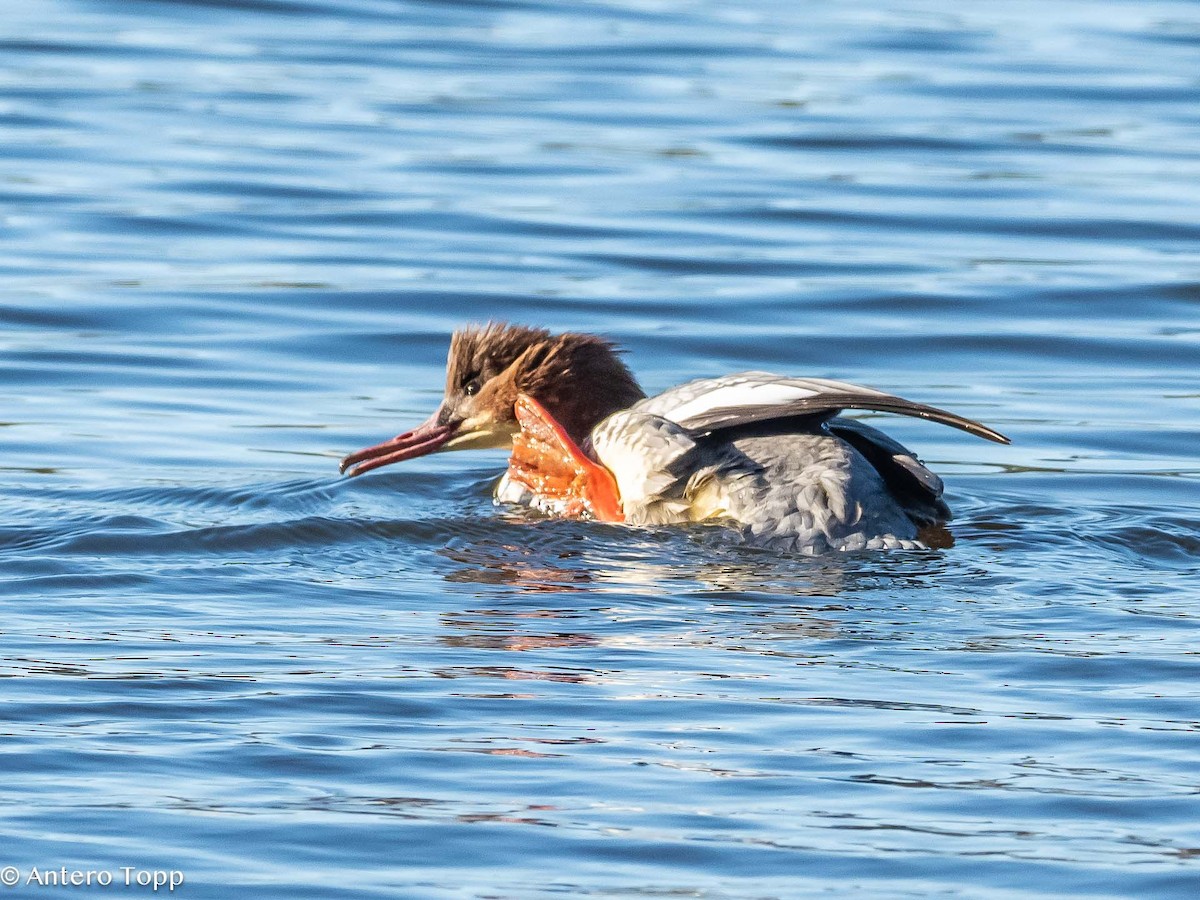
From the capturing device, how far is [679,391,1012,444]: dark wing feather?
247 inches

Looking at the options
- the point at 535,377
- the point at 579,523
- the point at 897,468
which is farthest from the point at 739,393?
the point at 535,377

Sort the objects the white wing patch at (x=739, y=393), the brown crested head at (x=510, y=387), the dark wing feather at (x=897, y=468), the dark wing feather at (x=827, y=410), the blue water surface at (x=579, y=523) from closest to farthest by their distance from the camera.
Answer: the blue water surface at (x=579, y=523), the dark wing feather at (x=827, y=410), the white wing patch at (x=739, y=393), the dark wing feather at (x=897, y=468), the brown crested head at (x=510, y=387)

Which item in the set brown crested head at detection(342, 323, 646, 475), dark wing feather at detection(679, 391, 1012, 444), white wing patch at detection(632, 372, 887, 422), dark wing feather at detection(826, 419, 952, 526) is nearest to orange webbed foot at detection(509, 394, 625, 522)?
brown crested head at detection(342, 323, 646, 475)

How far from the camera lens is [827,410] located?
6469 millimetres

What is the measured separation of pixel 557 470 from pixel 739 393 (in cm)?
80

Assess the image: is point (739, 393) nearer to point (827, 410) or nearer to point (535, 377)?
point (827, 410)

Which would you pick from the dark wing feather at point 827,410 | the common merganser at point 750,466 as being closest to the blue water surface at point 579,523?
the common merganser at point 750,466

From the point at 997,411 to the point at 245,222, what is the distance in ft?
17.0

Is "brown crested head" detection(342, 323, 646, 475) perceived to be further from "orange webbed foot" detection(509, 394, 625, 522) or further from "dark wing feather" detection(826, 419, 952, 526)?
"dark wing feather" detection(826, 419, 952, 526)

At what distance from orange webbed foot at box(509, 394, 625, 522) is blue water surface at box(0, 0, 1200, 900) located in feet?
0.47

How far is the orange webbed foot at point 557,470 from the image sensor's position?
22.4 feet

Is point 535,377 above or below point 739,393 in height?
below

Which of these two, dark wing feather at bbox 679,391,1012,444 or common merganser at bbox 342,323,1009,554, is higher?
dark wing feather at bbox 679,391,1012,444

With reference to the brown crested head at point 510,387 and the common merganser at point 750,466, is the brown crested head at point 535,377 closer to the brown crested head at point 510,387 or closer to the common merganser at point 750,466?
the brown crested head at point 510,387
